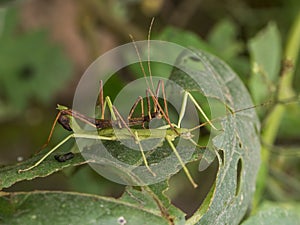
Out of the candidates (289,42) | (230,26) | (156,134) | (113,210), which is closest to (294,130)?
(289,42)

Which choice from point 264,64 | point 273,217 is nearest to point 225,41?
point 264,64

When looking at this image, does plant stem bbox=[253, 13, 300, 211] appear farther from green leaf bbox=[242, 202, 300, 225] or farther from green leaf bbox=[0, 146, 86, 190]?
green leaf bbox=[0, 146, 86, 190]

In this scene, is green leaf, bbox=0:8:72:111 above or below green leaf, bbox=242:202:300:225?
above

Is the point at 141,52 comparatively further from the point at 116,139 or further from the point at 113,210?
the point at 113,210

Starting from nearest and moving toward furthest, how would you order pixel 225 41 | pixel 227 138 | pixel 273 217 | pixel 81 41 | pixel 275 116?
pixel 227 138
pixel 273 217
pixel 275 116
pixel 225 41
pixel 81 41

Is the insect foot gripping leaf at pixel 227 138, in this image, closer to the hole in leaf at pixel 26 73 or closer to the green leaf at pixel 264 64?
the green leaf at pixel 264 64

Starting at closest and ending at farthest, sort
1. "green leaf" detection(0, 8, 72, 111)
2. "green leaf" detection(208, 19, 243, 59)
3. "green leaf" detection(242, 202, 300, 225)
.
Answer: "green leaf" detection(242, 202, 300, 225) < "green leaf" detection(208, 19, 243, 59) < "green leaf" detection(0, 8, 72, 111)

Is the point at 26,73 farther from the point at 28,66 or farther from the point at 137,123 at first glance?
the point at 137,123

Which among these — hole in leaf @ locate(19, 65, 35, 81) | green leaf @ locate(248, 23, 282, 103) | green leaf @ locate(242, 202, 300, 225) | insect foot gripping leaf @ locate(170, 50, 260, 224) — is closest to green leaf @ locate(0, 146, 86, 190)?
insect foot gripping leaf @ locate(170, 50, 260, 224)
